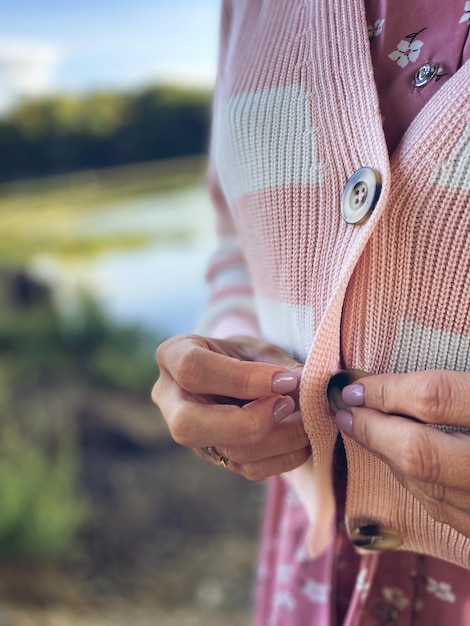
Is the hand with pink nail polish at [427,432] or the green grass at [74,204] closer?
the hand with pink nail polish at [427,432]

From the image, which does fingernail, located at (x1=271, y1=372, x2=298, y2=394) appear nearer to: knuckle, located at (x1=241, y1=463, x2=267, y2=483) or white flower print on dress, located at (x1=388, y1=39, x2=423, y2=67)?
knuckle, located at (x1=241, y1=463, x2=267, y2=483)

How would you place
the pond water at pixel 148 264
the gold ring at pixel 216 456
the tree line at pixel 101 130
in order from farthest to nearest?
the pond water at pixel 148 264 < the tree line at pixel 101 130 < the gold ring at pixel 216 456

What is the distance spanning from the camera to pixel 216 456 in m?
0.41

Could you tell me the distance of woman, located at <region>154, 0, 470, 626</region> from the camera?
33cm

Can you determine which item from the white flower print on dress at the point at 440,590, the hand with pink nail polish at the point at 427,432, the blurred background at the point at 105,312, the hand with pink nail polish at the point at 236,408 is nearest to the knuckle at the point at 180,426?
the hand with pink nail polish at the point at 236,408

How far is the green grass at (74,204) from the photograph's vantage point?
5.88 ft

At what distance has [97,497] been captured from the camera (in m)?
1.60

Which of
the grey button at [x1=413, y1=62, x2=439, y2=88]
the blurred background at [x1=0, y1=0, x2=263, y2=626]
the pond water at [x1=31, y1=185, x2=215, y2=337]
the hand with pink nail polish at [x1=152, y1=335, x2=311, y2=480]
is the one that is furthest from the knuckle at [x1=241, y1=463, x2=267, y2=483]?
the pond water at [x1=31, y1=185, x2=215, y2=337]

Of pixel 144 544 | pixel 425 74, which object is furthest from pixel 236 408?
pixel 144 544

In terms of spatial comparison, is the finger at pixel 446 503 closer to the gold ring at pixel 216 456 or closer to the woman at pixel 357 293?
the woman at pixel 357 293

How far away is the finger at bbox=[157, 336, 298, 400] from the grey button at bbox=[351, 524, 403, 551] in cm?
12

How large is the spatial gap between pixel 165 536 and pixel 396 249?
4.44 feet

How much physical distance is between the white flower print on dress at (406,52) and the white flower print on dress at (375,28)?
0.06ft

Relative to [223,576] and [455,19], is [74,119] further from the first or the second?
[455,19]
